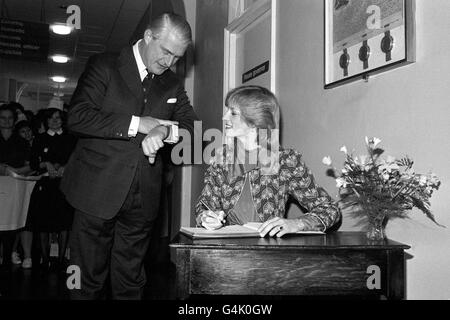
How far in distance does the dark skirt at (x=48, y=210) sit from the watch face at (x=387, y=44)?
326 cm

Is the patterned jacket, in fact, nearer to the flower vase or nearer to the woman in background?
the flower vase

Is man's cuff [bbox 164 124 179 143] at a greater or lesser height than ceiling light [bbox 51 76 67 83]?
lesser

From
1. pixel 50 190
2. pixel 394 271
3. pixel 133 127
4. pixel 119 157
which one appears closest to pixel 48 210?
pixel 50 190

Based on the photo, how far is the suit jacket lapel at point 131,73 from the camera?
1.91m

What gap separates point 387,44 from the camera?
5.43 feet

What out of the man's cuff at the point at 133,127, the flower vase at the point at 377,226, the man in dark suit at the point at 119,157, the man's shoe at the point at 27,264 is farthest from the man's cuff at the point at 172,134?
the man's shoe at the point at 27,264

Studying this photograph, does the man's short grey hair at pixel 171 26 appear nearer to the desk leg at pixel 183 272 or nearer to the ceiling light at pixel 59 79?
the desk leg at pixel 183 272

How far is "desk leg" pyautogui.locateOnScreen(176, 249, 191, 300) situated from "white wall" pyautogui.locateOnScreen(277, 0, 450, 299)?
31.8 inches

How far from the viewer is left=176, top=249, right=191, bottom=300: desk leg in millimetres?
1259

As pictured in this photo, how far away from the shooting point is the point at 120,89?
1903mm

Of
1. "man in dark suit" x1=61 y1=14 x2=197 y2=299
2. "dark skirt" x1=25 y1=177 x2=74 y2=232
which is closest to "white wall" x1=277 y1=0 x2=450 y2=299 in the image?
"man in dark suit" x1=61 y1=14 x2=197 y2=299

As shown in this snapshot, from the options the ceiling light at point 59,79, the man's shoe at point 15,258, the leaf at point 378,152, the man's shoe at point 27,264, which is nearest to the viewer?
the leaf at point 378,152
